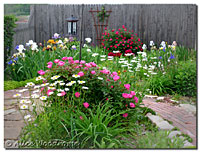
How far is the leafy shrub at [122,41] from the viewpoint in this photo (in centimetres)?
653

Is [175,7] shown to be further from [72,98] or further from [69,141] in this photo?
[69,141]

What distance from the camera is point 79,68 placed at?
2.63 meters

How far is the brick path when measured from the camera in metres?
2.43

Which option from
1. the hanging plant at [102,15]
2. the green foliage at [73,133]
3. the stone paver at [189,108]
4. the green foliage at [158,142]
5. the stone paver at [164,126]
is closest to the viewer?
the green foliage at [158,142]

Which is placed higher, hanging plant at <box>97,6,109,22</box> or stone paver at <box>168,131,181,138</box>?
hanging plant at <box>97,6,109,22</box>

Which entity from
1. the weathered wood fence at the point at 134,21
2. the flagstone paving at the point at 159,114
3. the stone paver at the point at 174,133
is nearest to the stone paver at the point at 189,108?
the flagstone paving at the point at 159,114

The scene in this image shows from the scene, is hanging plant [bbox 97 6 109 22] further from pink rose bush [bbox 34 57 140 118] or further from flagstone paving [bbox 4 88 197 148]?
pink rose bush [bbox 34 57 140 118]

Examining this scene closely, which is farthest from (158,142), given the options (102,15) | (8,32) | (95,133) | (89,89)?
(102,15)

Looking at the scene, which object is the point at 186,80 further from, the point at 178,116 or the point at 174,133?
the point at 174,133

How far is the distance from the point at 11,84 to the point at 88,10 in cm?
432

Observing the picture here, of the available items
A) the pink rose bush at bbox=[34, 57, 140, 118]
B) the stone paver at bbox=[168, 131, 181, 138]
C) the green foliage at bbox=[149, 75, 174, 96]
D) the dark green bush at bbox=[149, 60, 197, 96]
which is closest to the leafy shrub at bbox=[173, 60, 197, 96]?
the dark green bush at bbox=[149, 60, 197, 96]

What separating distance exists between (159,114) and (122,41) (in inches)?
160

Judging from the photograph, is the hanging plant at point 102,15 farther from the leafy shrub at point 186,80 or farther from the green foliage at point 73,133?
the green foliage at point 73,133

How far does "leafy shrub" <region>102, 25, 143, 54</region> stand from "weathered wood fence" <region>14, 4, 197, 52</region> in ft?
1.56
